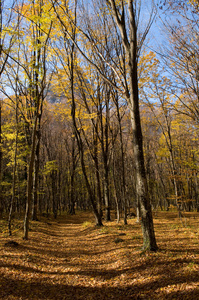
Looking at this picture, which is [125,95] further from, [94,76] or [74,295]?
[94,76]

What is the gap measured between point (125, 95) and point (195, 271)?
4.37 m

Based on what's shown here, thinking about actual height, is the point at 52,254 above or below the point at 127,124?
below

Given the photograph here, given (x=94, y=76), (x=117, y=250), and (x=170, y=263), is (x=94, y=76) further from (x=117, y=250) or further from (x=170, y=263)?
(x=170, y=263)

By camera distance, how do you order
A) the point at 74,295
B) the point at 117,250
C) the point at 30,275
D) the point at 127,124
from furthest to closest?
the point at 127,124, the point at 117,250, the point at 30,275, the point at 74,295

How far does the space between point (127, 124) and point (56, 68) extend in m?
7.10

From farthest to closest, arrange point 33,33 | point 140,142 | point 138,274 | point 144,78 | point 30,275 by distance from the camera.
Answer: point 144,78 < point 33,33 < point 140,142 < point 30,275 < point 138,274

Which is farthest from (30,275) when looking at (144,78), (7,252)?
(144,78)

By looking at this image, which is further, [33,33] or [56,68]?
[56,68]

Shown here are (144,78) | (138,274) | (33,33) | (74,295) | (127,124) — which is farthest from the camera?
(127,124)

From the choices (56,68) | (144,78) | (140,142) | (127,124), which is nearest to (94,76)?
Result: (56,68)

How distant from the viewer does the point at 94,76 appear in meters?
11.8

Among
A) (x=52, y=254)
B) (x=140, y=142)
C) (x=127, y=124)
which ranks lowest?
(x=52, y=254)

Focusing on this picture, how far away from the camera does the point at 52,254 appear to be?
5.94 m

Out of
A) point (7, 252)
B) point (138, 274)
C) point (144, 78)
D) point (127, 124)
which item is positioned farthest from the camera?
point (127, 124)
